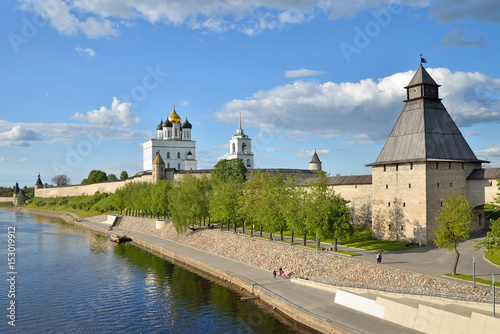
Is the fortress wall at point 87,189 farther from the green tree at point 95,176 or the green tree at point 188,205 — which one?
the green tree at point 188,205

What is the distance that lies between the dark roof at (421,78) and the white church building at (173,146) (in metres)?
81.0

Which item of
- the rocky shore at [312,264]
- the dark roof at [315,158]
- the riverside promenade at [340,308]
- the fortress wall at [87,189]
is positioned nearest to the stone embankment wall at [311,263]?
the rocky shore at [312,264]

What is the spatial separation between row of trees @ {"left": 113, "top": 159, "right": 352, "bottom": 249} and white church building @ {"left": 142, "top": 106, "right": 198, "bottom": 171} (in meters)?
41.4

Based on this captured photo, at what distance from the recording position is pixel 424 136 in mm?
34969

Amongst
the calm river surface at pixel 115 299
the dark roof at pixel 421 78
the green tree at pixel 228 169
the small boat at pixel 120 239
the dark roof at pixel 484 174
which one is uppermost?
the dark roof at pixel 421 78

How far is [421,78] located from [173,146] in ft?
274

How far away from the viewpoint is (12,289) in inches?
1200

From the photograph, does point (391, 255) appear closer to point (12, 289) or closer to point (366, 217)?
point (366, 217)

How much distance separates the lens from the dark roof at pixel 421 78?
36844 mm

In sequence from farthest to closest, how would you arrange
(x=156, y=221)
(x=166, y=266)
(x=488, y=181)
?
1. (x=156, y=221)
2. (x=166, y=266)
3. (x=488, y=181)

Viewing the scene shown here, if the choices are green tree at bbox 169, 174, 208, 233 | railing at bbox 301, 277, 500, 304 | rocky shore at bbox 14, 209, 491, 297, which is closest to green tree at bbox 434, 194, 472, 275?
rocky shore at bbox 14, 209, 491, 297

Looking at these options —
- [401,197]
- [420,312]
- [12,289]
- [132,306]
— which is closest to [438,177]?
[401,197]

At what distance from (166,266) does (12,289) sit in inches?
518

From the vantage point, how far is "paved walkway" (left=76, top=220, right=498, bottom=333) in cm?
1950
